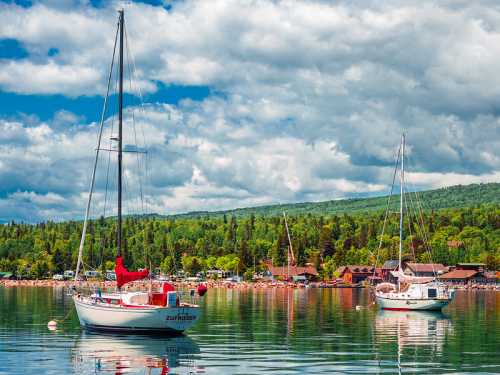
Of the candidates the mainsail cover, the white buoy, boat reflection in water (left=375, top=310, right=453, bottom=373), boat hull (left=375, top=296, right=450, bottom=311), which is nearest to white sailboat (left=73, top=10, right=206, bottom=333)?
the white buoy

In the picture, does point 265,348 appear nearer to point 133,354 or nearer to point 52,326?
point 133,354

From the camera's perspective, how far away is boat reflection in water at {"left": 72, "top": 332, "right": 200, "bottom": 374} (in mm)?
41688

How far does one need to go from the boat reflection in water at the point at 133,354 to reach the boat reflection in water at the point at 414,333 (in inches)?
481

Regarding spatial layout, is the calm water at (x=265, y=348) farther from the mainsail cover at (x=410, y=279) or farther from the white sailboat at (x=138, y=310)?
the mainsail cover at (x=410, y=279)

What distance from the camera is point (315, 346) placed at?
5194 cm

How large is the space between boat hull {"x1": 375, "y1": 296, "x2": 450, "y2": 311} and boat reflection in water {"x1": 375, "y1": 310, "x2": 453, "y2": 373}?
3.33 ft

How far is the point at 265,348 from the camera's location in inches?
1982

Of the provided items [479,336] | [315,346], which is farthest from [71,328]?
[479,336]

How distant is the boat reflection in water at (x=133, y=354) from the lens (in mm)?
41688

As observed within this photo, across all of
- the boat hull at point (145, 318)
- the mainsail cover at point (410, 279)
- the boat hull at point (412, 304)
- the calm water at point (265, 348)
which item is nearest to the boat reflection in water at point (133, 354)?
the calm water at point (265, 348)

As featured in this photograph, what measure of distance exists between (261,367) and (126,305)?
54.3ft

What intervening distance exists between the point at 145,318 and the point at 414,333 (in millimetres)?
22098

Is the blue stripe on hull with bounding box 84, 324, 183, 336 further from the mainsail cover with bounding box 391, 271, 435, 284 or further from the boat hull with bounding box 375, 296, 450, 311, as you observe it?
the mainsail cover with bounding box 391, 271, 435, 284

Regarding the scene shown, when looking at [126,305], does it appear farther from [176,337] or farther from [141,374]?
[141,374]
